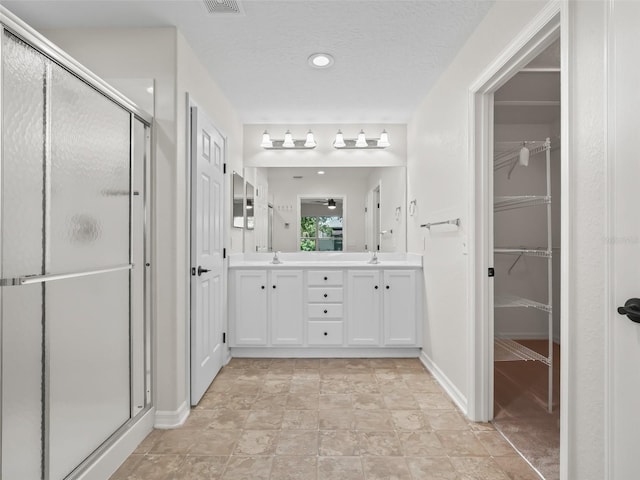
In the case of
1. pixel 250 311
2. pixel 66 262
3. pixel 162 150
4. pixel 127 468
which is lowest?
pixel 127 468

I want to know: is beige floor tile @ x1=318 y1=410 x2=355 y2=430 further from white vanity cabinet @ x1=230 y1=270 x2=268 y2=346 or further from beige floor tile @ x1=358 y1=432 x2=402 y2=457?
white vanity cabinet @ x1=230 y1=270 x2=268 y2=346

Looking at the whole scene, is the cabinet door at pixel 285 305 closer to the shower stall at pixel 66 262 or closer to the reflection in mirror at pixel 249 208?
the reflection in mirror at pixel 249 208

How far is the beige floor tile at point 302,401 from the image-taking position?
7.76 feet

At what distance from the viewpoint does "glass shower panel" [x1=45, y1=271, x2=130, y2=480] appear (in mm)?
1413

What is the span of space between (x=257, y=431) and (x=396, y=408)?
0.91 metres

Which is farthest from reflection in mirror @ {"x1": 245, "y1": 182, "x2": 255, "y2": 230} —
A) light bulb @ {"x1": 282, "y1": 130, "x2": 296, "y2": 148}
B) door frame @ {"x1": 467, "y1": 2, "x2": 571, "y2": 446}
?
door frame @ {"x1": 467, "y1": 2, "x2": 571, "y2": 446}

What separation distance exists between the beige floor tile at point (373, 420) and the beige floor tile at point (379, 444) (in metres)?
0.06

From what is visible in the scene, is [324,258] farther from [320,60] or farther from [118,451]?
[118,451]

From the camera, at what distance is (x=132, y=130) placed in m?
1.92

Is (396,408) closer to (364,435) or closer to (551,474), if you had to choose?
(364,435)

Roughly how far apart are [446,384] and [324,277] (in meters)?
1.31

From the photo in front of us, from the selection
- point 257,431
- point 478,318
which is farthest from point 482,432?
point 257,431

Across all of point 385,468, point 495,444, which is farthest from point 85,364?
point 495,444

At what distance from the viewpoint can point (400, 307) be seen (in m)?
3.30
